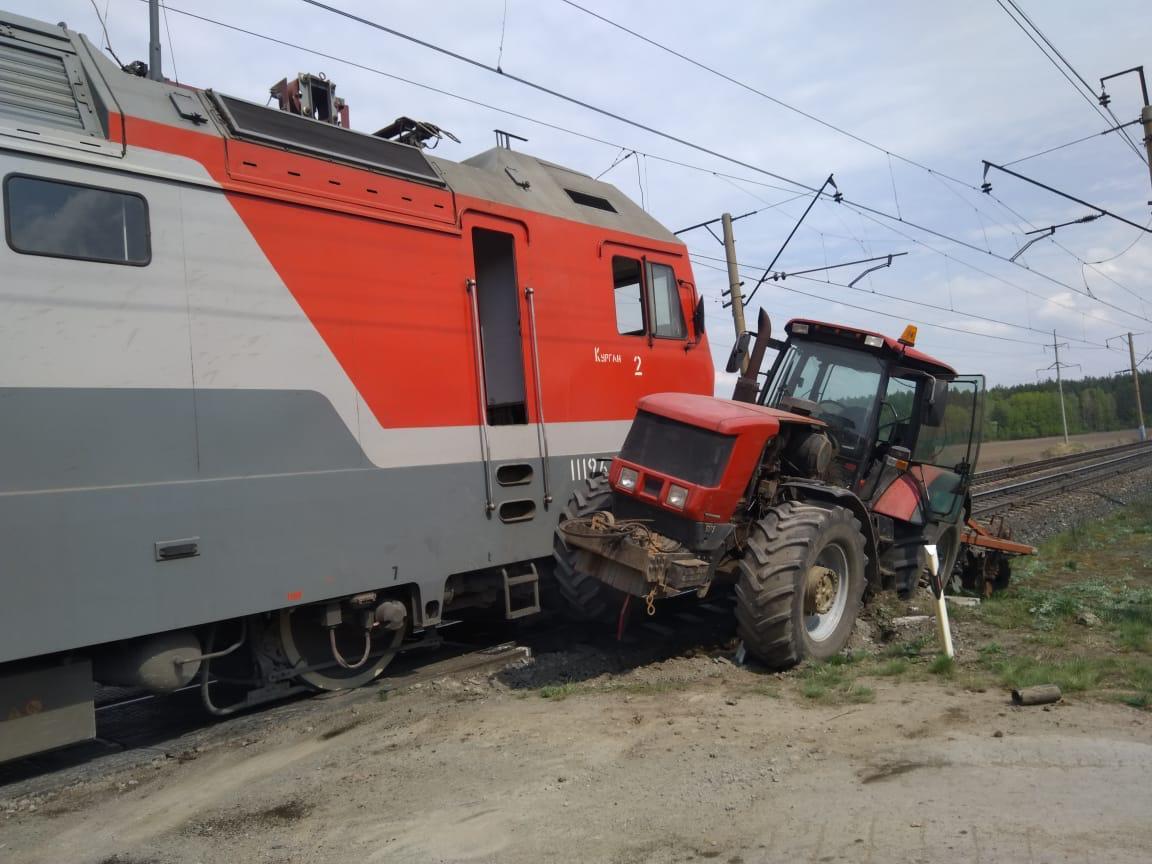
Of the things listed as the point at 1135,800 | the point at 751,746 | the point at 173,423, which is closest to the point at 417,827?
the point at 751,746

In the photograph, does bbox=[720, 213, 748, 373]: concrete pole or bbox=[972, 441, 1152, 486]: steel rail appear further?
bbox=[972, 441, 1152, 486]: steel rail

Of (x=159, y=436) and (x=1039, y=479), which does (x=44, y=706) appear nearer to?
(x=159, y=436)

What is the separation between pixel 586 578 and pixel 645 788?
2759 mm

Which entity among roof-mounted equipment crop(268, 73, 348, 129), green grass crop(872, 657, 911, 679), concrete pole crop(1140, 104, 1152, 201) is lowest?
green grass crop(872, 657, 911, 679)

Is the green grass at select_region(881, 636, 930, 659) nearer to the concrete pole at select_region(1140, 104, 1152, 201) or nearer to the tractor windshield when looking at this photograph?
the tractor windshield

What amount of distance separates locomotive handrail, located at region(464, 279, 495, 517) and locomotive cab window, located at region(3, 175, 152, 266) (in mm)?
2473

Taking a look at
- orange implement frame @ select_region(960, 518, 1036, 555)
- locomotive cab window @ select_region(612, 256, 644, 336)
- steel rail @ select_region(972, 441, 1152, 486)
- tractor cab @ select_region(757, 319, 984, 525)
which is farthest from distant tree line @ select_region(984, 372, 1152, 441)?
locomotive cab window @ select_region(612, 256, 644, 336)

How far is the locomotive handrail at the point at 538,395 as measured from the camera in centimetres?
723

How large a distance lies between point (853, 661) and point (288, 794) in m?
4.10

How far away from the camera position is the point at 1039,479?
2161cm

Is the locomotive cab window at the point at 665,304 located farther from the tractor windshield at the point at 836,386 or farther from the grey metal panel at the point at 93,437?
the grey metal panel at the point at 93,437

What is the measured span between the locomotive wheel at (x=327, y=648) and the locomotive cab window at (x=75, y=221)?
2.52 meters

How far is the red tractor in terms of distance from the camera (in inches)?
240

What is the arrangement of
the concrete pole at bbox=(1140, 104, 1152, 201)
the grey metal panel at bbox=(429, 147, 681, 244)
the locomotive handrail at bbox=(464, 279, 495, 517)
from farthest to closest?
1. the concrete pole at bbox=(1140, 104, 1152, 201)
2. the grey metal panel at bbox=(429, 147, 681, 244)
3. the locomotive handrail at bbox=(464, 279, 495, 517)
